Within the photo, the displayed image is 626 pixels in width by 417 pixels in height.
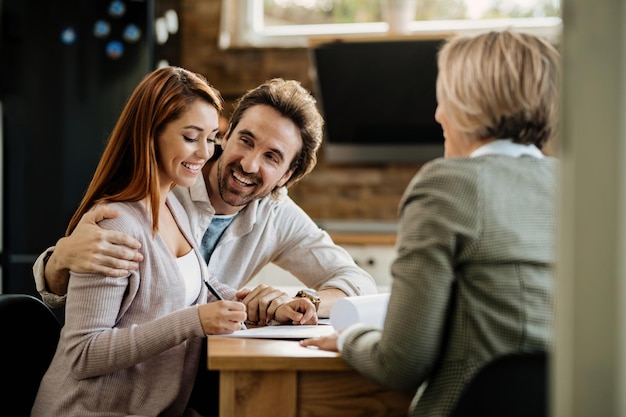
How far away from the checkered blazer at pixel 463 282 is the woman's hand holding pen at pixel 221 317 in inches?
14.4

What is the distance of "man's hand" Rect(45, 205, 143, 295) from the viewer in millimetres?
1488

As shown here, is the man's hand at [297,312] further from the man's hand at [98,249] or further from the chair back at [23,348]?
the chair back at [23,348]

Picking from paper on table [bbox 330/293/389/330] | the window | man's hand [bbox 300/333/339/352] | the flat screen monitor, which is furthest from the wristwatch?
the window

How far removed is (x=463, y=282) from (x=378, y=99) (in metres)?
3.39

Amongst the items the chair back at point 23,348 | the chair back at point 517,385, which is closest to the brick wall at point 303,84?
the chair back at point 23,348

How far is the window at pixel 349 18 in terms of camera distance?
463 centimetres

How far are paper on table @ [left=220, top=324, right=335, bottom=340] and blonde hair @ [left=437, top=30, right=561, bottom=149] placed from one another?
1.70ft

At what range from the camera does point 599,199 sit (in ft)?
2.54

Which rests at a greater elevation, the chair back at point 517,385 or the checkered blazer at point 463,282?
the checkered blazer at point 463,282

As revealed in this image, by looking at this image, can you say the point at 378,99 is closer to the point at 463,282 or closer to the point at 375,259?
A: the point at 375,259

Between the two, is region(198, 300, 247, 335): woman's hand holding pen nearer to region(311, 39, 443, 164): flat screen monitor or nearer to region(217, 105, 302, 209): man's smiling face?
region(217, 105, 302, 209): man's smiling face

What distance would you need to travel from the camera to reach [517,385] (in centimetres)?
106

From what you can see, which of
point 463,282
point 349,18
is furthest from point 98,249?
point 349,18

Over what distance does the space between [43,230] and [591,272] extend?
3.59 m
